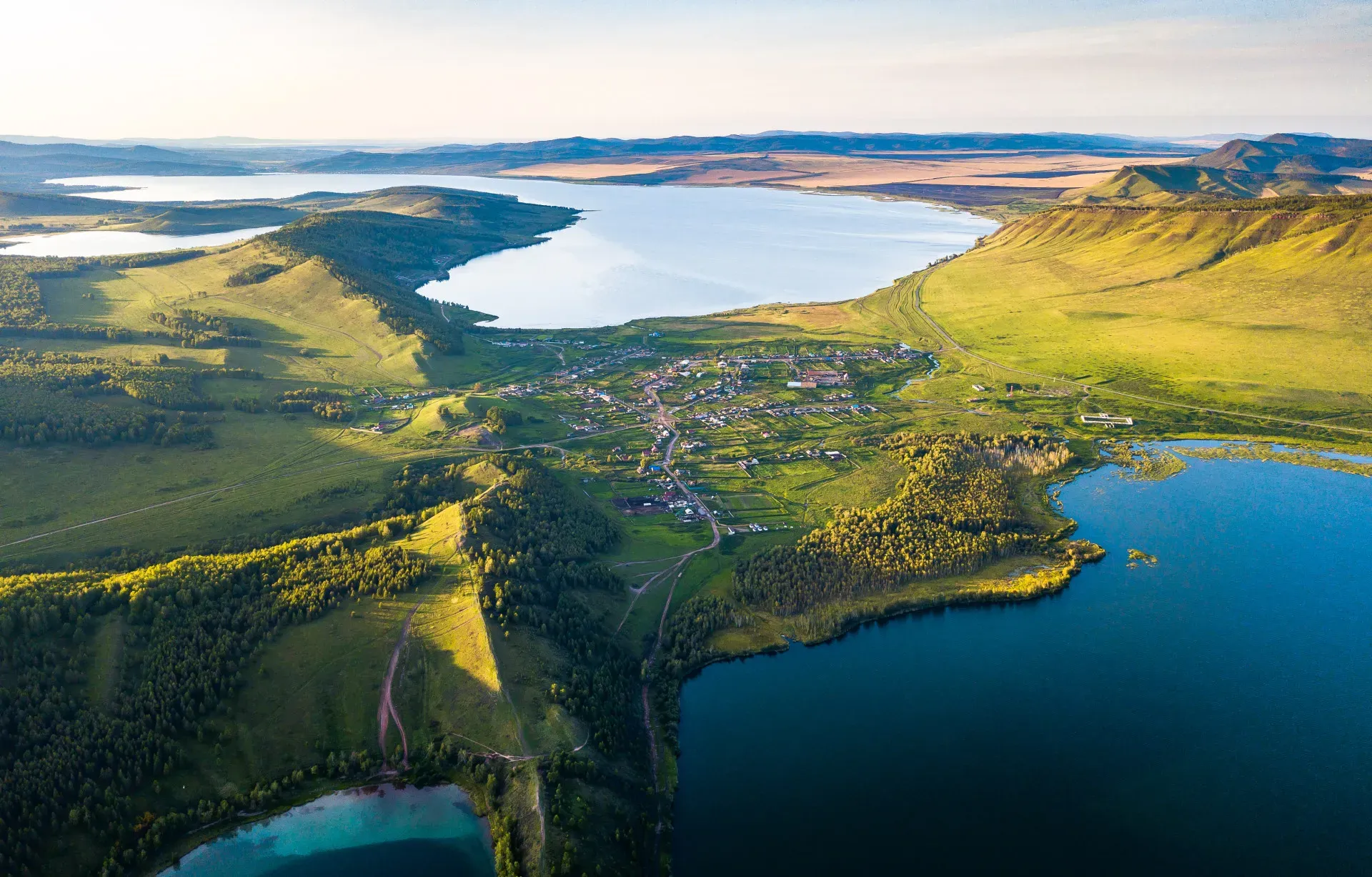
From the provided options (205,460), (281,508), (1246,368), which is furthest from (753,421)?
(1246,368)

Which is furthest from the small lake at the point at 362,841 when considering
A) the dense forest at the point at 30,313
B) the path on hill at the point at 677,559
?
the dense forest at the point at 30,313

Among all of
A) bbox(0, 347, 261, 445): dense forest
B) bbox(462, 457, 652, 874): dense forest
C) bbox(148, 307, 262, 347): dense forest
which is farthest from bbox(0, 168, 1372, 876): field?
bbox(148, 307, 262, 347): dense forest

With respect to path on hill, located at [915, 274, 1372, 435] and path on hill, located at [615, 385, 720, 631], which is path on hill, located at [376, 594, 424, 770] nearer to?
path on hill, located at [615, 385, 720, 631]

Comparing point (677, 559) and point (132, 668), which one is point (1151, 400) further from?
point (132, 668)

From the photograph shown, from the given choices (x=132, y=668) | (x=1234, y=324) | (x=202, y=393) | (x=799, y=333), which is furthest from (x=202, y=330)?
(x=1234, y=324)

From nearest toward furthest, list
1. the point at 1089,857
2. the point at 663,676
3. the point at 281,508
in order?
the point at 1089,857 → the point at 663,676 → the point at 281,508

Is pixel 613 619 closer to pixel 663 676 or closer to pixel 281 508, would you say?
pixel 663 676
